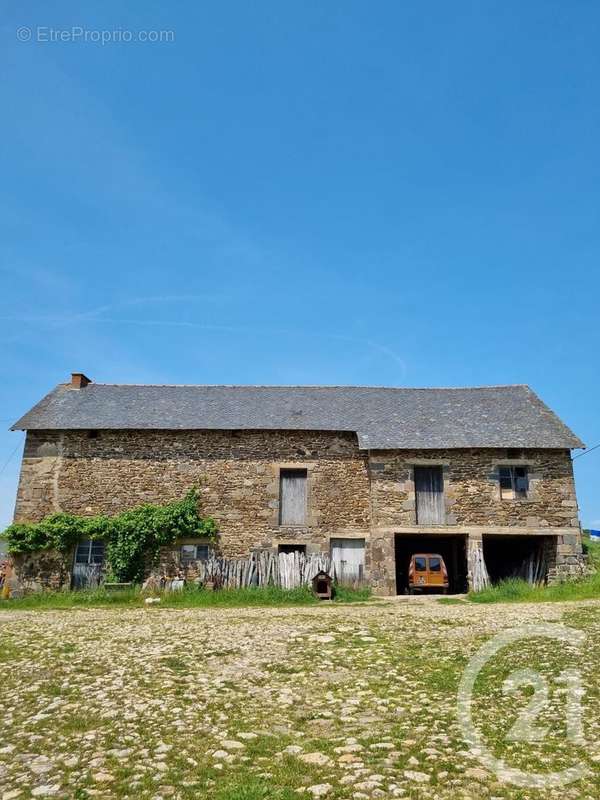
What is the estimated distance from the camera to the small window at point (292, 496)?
69.3 feet

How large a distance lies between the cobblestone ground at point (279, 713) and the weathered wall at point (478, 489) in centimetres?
927

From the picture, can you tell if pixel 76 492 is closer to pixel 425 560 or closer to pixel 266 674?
pixel 425 560

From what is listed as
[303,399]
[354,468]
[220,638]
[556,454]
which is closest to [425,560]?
[354,468]

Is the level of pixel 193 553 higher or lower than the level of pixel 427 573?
higher

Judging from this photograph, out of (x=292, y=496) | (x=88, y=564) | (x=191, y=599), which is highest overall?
(x=292, y=496)

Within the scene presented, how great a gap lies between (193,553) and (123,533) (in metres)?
2.46

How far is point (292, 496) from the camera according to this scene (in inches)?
838

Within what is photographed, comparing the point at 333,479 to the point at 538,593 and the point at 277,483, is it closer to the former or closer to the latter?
the point at 277,483

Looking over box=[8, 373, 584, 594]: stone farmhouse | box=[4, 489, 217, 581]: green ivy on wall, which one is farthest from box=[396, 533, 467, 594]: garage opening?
box=[4, 489, 217, 581]: green ivy on wall

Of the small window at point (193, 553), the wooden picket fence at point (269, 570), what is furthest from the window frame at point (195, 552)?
the wooden picket fence at point (269, 570)

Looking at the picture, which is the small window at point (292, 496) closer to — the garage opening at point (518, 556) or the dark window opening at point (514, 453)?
the garage opening at point (518, 556)

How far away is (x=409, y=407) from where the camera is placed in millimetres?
24406

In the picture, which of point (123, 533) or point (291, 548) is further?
point (291, 548)

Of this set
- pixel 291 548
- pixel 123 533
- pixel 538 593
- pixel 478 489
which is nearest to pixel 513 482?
pixel 478 489
